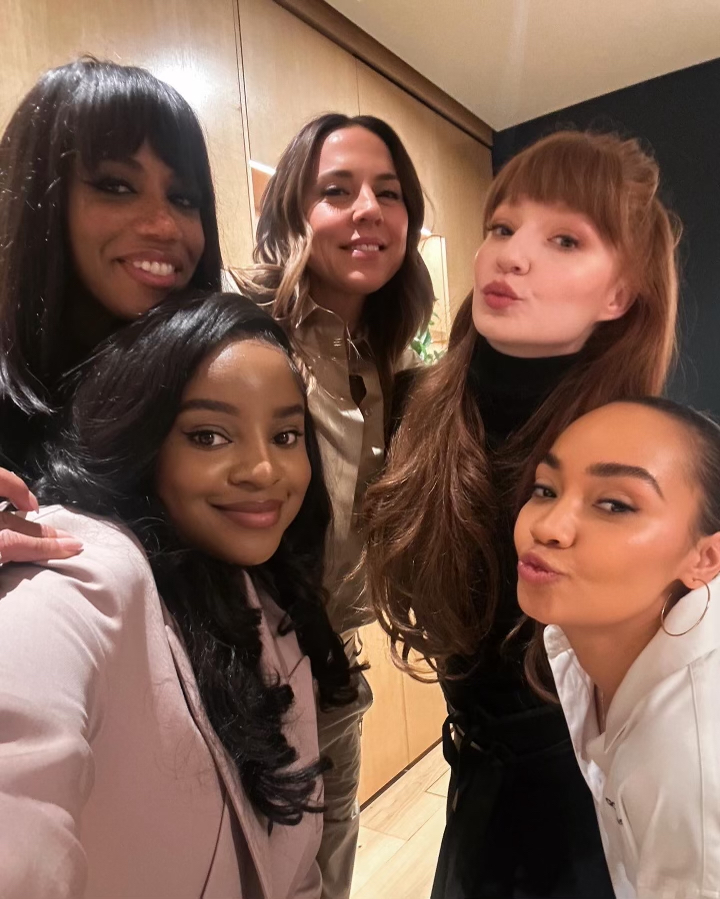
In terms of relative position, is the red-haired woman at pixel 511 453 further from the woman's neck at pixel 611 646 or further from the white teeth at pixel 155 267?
the white teeth at pixel 155 267

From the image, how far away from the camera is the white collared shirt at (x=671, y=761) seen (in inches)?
13.3

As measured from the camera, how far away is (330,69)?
575 mm

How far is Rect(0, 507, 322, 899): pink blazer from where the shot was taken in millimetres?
278

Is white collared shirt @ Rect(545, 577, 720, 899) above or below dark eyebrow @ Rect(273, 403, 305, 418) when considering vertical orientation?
below

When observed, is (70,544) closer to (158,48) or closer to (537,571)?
(537,571)

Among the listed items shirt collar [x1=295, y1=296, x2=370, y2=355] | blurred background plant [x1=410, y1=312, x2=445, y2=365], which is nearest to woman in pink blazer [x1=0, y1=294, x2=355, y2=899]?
shirt collar [x1=295, y1=296, x2=370, y2=355]

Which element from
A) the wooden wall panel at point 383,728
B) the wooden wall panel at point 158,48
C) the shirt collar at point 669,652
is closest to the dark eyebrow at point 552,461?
the shirt collar at point 669,652

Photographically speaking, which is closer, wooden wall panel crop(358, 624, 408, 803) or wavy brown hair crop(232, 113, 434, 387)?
wavy brown hair crop(232, 113, 434, 387)

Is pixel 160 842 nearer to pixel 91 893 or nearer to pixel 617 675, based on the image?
pixel 91 893

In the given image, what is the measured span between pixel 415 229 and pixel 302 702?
473 millimetres

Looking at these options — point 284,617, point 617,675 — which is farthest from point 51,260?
point 617,675

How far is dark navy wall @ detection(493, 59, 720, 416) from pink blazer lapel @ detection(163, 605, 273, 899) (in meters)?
0.42

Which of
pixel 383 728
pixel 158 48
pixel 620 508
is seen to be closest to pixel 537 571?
pixel 620 508

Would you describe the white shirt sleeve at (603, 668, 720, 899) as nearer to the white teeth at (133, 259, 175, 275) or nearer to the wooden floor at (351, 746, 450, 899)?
the wooden floor at (351, 746, 450, 899)
